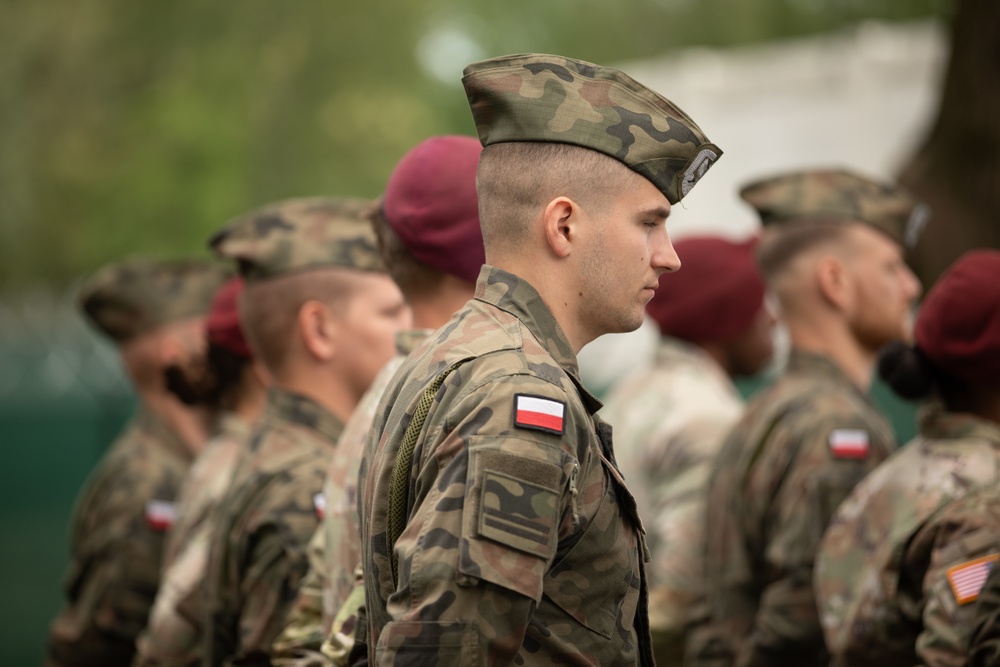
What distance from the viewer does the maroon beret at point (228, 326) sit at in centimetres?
533

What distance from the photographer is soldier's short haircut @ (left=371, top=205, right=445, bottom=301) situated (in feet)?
11.2

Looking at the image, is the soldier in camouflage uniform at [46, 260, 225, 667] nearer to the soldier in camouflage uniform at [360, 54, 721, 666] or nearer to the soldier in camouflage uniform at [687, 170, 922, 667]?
the soldier in camouflage uniform at [687, 170, 922, 667]

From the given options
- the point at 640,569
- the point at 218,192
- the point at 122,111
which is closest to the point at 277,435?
the point at 640,569

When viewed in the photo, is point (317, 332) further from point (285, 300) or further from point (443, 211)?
point (443, 211)

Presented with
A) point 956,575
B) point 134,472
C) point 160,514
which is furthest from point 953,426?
point 134,472

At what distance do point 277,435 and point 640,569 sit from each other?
1.98 meters

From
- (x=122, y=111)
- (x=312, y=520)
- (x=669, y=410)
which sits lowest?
(x=122, y=111)

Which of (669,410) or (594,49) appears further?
(594,49)

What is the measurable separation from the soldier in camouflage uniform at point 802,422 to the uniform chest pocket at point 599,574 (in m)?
2.23

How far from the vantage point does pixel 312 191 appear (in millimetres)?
29531

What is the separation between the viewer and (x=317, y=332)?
4.39 metres

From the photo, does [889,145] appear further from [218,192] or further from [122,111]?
[122,111]

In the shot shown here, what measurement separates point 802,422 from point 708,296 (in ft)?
4.82

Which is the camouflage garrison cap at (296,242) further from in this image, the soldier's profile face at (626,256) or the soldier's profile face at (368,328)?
the soldier's profile face at (626,256)
